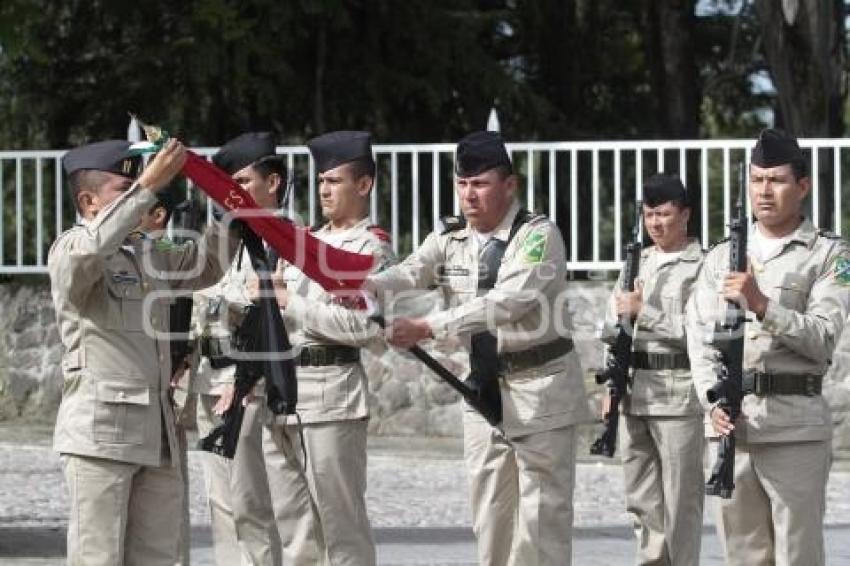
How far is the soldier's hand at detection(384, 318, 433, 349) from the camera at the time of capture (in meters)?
9.04

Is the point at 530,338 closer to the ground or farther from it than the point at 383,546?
farther from it

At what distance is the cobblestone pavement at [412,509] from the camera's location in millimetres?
11469

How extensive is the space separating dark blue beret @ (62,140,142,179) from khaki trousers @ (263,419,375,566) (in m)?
1.65

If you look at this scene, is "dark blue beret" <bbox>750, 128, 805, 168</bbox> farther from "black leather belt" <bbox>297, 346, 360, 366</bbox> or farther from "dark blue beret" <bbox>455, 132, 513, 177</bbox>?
"black leather belt" <bbox>297, 346, 360, 366</bbox>

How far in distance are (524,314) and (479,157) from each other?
67cm

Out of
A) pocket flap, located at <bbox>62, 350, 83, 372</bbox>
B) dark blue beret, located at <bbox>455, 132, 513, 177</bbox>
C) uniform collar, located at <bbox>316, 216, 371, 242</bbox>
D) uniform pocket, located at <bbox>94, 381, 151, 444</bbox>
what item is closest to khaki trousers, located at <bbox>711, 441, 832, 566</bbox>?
dark blue beret, located at <bbox>455, 132, 513, 177</bbox>

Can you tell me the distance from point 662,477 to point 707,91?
14.8 m

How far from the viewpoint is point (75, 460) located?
27.2ft

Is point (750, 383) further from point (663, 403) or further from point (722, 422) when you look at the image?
point (663, 403)

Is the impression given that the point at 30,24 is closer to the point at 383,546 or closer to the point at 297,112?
the point at 297,112

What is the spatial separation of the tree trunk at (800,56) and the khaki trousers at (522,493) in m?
10.3

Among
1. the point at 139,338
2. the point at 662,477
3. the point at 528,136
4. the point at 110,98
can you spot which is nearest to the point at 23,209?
the point at 110,98

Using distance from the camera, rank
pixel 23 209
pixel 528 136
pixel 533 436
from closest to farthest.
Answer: pixel 533 436, pixel 23 209, pixel 528 136

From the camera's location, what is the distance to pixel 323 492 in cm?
952
